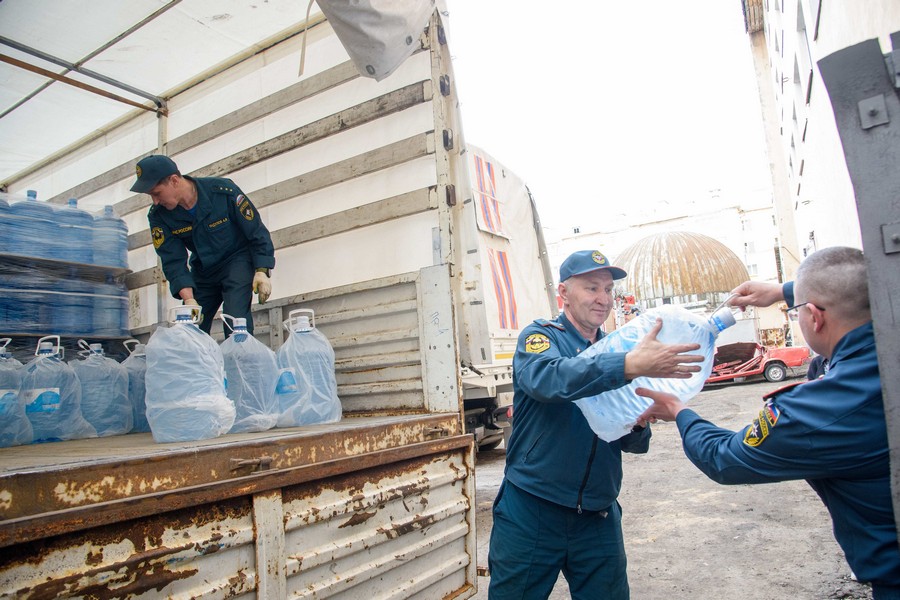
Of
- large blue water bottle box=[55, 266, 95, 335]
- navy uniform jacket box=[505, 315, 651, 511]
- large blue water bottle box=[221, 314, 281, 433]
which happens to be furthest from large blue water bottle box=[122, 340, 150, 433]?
navy uniform jacket box=[505, 315, 651, 511]

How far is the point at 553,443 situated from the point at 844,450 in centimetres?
108

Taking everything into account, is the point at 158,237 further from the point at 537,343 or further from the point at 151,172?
the point at 537,343

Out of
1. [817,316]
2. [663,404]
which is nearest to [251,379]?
[663,404]

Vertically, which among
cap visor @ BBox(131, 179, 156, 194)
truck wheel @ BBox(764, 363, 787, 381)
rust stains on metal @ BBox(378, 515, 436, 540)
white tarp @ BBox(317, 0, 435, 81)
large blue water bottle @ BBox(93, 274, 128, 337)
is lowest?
truck wheel @ BBox(764, 363, 787, 381)

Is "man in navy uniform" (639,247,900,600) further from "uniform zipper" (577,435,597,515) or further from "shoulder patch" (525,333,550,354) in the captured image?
"shoulder patch" (525,333,550,354)

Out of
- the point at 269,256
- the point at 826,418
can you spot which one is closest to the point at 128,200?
the point at 269,256

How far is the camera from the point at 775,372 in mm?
16203

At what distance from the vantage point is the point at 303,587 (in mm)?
1834

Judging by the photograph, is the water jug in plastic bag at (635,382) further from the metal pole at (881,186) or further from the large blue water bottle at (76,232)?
the large blue water bottle at (76,232)

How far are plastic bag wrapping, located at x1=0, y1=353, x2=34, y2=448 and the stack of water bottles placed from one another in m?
0.88

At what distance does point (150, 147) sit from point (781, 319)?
105ft

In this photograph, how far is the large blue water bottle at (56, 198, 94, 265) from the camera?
4133mm

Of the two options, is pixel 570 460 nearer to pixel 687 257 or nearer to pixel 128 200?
pixel 128 200

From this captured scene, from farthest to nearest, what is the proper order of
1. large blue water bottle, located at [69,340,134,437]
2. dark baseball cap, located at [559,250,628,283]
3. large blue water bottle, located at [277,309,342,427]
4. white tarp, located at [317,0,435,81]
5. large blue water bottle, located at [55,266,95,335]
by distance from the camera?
1. large blue water bottle, located at [55,266,95,335]
2. large blue water bottle, located at [69,340,134,437]
3. large blue water bottle, located at [277,309,342,427]
4. white tarp, located at [317,0,435,81]
5. dark baseball cap, located at [559,250,628,283]
